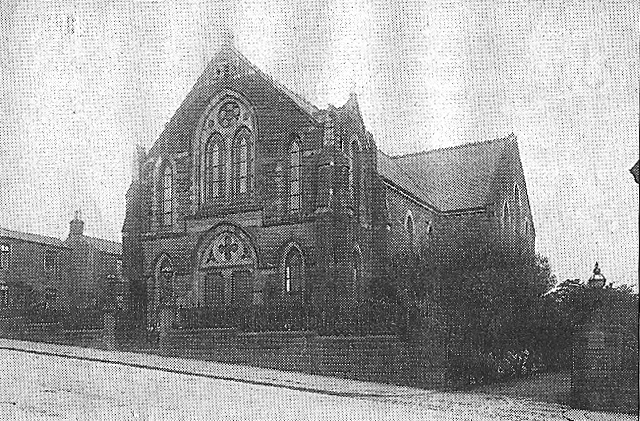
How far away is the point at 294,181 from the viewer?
22969mm

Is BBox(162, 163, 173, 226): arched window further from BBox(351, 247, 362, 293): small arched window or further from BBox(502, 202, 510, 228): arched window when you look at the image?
BBox(502, 202, 510, 228): arched window

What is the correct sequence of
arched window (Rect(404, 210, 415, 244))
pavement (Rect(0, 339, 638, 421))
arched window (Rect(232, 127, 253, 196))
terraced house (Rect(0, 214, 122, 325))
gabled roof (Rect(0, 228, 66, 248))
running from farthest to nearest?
arched window (Rect(404, 210, 415, 244))
arched window (Rect(232, 127, 253, 196))
terraced house (Rect(0, 214, 122, 325))
gabled roof (Rect(0, 228, 66, 248))
pavement (Rect(0, 339, 638, 421))

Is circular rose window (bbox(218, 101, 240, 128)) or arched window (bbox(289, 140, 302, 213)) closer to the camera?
circular rose window (bbox(218, 101, 240, 128))

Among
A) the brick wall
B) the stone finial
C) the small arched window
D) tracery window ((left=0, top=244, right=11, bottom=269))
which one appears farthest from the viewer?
the small arched window

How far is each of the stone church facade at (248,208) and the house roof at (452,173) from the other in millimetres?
7773

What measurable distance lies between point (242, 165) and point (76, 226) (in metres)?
5.09

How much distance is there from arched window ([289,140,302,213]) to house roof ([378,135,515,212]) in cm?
849

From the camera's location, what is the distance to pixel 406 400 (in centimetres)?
1507

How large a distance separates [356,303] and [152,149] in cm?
755

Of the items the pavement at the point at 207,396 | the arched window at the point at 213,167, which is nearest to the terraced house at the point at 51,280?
the pavement at the point at 207,396

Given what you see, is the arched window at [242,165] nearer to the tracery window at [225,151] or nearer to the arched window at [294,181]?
the tracery window at [225,151]

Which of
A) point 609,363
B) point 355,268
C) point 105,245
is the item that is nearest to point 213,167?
point 105,245

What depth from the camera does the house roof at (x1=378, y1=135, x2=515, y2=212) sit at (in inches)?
1286

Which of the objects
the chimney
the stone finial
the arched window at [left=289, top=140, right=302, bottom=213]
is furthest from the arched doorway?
the stone finial
